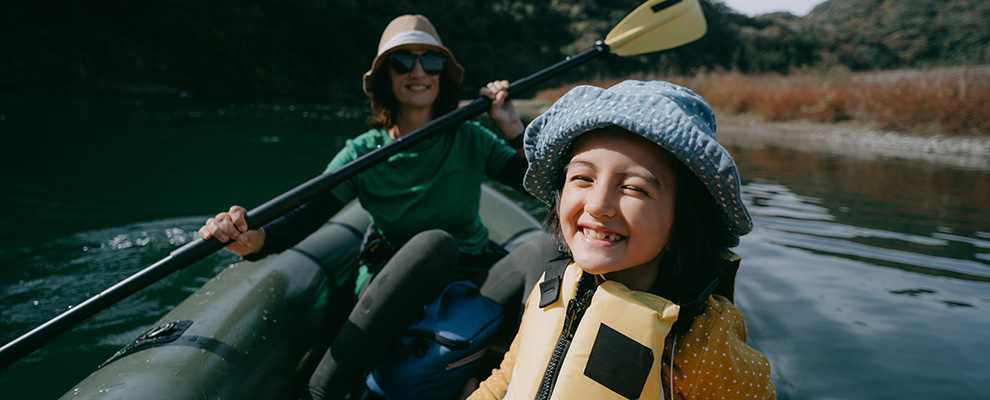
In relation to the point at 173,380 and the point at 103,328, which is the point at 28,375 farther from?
the point at 173,380

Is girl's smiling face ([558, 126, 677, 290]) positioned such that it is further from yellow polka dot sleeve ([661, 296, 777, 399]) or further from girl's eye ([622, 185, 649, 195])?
yellow polka dot sleeve ([661, 296, 777, 399])

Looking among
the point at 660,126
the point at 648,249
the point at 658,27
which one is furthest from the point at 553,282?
the point at 658,27

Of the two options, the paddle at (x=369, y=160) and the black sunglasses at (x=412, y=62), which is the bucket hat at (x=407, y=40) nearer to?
the black sunglasses at (x=412, y=62)

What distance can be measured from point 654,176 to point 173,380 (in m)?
1.11

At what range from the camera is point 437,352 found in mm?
1365

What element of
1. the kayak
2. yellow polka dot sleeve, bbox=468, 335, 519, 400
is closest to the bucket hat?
the kayak

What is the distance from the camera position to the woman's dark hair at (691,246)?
88cm

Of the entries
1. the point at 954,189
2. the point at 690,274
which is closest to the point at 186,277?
the point at 690,274

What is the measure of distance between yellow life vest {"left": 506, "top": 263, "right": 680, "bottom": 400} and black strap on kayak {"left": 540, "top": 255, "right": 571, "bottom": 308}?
0.10 ft

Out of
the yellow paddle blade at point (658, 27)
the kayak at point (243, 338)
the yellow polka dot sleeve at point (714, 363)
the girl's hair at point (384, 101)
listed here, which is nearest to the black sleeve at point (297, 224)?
the kayak at point (243, 338)

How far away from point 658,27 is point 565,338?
5.60 feet

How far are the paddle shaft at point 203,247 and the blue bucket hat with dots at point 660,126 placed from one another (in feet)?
2.59

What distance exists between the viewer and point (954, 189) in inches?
200

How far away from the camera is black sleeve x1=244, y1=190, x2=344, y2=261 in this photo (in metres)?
1.52
